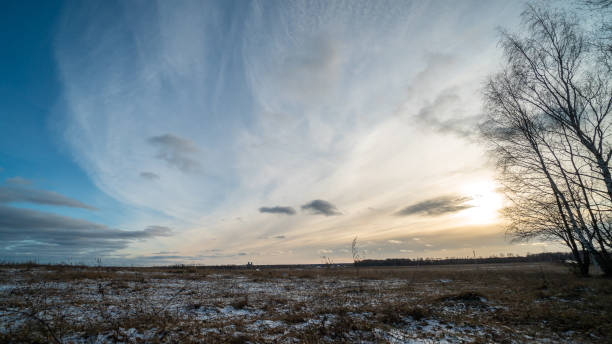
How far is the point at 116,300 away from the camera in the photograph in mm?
11398

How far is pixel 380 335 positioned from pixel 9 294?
51.9 ft

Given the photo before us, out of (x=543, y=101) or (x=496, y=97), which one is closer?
(x=543, y=101)

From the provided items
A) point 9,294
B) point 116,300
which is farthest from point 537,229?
point 9,294

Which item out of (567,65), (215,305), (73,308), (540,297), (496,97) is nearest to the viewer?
(73,308)

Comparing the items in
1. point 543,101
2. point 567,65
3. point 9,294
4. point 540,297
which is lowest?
point 540,297

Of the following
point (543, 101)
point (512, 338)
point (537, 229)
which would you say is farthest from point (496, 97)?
point (512, 338)

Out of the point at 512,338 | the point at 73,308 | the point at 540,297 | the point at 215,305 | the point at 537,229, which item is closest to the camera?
the point at 512,338

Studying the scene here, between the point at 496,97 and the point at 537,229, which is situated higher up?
the point at 496,97

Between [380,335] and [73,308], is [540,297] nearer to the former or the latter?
[380,335]

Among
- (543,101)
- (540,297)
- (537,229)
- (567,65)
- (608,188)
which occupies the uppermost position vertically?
(567,65)

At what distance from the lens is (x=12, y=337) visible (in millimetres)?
5902

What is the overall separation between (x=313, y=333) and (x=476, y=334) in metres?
4.77

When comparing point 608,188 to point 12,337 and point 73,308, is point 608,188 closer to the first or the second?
point 12,337

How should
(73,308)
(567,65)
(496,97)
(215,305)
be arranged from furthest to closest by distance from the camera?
(496,97)
(567,65)
(215,305)
(73,308)
